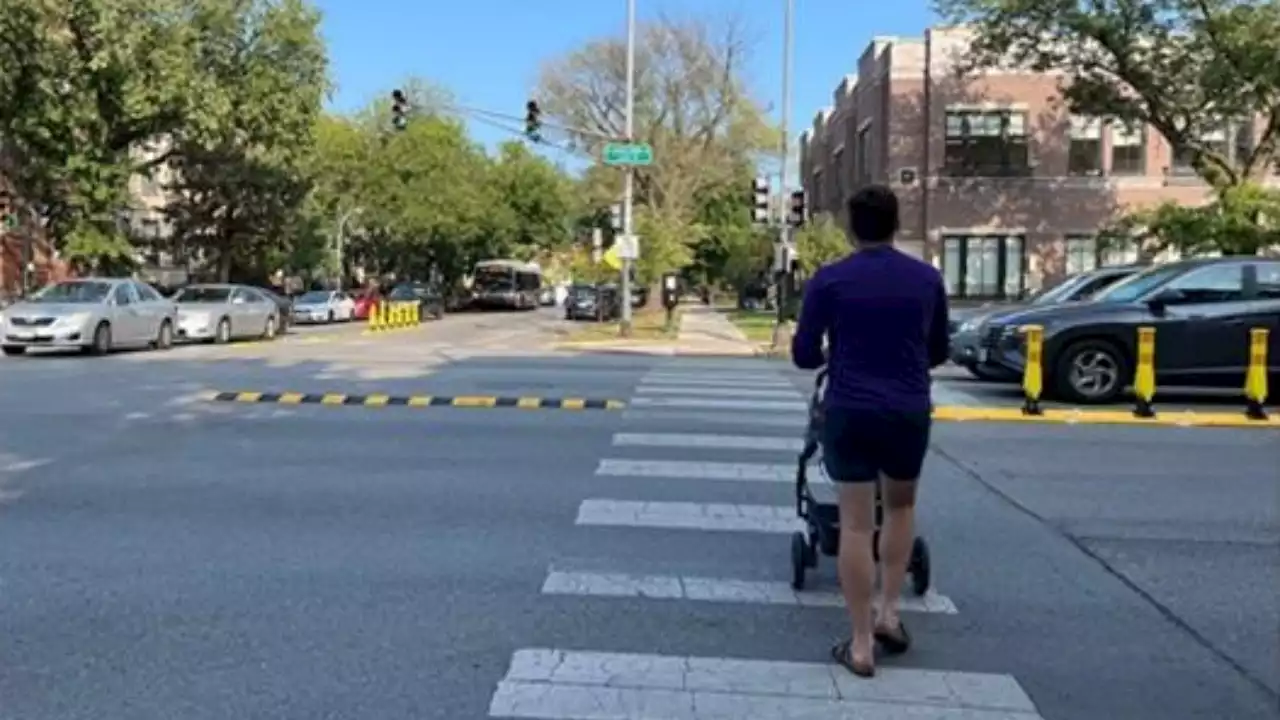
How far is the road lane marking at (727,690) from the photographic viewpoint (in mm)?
4543

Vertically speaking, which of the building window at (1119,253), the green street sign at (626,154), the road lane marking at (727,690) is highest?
the green street sign at (626,154)

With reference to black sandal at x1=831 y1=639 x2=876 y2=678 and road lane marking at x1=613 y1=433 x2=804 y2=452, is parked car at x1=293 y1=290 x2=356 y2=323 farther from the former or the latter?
black sandal at x1=831 y1=639 x2=876 y2=678

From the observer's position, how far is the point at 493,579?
6.33 m

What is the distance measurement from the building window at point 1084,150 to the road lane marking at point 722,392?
94.3 feet

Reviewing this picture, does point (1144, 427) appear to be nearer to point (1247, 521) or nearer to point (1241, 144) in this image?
point (1247, 521)

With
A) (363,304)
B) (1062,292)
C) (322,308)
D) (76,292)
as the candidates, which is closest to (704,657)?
(1062,292)

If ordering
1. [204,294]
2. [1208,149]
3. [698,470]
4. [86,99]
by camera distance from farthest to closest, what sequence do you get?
[1208,149] → [86,99] → [204,294] → [698,470]

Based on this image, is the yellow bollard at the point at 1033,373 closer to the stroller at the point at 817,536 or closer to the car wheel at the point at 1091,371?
the car wheel at the point at 1091,371

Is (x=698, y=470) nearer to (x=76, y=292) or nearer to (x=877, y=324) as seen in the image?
(x=877, y=324)

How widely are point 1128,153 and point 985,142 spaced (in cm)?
444

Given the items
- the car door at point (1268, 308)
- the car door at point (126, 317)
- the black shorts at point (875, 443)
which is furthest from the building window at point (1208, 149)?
the black shorts at point (875, 443)

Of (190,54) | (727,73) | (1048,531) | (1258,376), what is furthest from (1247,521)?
(727,73)

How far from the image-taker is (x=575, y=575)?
6430 mm

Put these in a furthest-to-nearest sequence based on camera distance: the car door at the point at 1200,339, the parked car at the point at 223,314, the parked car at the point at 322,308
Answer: the parked car at the point at 322,308 < the parked car at the point at 223,314 < the car door at the point at 1200,339
